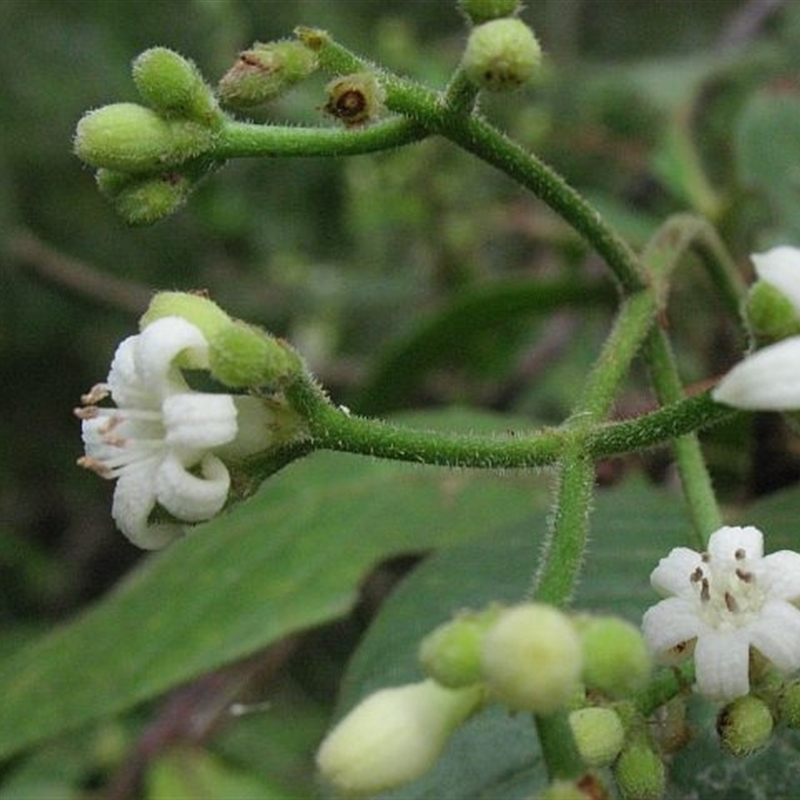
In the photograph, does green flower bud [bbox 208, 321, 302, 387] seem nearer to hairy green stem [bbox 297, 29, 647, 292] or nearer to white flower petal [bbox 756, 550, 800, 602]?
hairy green stem [bbox 297, 29, 647, 292]

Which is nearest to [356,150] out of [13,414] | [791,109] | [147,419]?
[147,419]

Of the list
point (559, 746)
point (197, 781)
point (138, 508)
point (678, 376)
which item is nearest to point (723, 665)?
point (559, 746)

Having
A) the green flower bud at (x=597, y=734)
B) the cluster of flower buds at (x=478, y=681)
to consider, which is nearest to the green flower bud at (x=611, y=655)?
the cluster of flower buds at (x=478, y=681)

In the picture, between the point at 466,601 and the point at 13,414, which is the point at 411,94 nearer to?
the point at 466,601

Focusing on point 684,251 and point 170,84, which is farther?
point 684,251

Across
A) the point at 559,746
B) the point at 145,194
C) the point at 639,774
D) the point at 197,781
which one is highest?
the point at 145,194

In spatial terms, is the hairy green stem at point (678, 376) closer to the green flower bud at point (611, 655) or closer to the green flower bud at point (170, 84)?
the green flower bud at point (611, 655)

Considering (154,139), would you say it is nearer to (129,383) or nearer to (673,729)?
(129,383)
